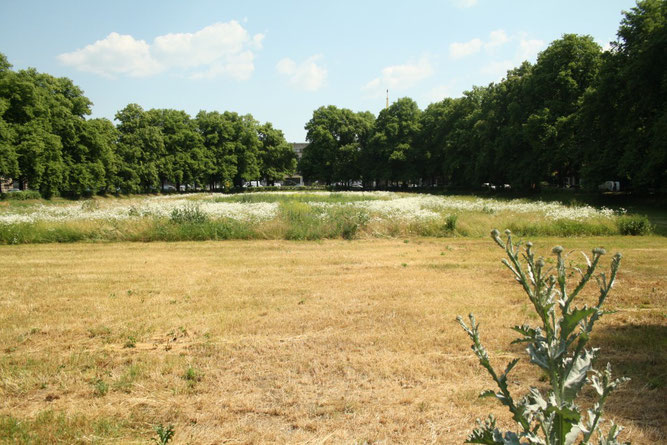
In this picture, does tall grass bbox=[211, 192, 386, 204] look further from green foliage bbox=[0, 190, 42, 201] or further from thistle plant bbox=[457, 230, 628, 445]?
thistle plant bbox=[457, 230, 628, 445]

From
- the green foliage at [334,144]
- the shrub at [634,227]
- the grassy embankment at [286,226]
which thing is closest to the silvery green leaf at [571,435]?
the grassy embankment at [286,226]

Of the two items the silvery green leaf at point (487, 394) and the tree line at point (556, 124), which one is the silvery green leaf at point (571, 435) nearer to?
the silvery green leaf at point (487, 394)

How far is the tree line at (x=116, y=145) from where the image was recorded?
36.8m

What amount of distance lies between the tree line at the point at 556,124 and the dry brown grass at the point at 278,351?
22.0 m

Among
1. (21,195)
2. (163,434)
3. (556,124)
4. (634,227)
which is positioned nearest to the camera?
(163,434)

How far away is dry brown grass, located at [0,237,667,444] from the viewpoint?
352cm

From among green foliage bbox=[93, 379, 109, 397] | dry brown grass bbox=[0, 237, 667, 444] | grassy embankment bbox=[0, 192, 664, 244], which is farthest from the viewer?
grassy embankment bbox=[0, 192, 664, 244]

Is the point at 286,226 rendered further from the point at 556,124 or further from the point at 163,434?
the point at 556,124

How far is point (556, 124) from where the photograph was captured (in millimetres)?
33719

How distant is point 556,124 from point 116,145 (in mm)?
50833

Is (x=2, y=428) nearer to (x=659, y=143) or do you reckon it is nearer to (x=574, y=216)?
(x=574, y=216)

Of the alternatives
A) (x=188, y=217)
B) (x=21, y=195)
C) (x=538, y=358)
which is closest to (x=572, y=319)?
(x=538, y=358)

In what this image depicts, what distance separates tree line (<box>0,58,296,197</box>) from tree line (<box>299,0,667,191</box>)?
19611 mm

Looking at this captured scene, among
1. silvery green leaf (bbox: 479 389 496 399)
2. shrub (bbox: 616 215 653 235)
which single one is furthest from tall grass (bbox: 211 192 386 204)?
silvery green leaf (bbox: 479 389 496 399)
